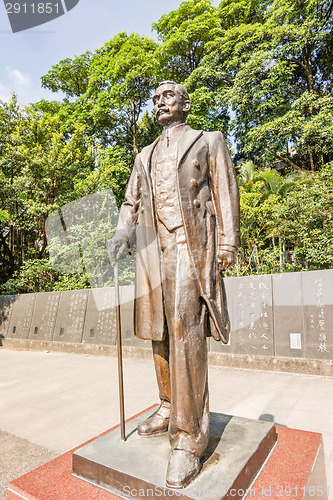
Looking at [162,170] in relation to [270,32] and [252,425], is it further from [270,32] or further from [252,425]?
[270,32]

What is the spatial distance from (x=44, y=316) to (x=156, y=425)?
7526mm

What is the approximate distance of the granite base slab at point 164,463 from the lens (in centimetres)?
159

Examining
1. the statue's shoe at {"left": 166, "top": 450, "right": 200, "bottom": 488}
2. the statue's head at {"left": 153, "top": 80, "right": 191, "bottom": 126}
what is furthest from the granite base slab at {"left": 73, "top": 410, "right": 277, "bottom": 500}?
the statue's head at {"left": 153, "top": 80, "right": 191, "bottom": 126}

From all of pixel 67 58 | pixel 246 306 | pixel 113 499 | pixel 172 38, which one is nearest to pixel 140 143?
pixel 172 38

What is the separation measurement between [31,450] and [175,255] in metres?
2.47

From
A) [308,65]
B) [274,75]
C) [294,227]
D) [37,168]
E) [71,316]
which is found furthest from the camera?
[308,65]

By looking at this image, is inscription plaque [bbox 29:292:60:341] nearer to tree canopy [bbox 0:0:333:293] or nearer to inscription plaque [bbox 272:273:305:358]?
tree canopy [bbox 0:0:333:293]

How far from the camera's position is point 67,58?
16.8 metres

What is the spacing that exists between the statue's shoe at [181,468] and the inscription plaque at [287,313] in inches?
159

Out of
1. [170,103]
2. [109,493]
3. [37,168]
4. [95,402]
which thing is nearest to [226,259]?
[170,103]

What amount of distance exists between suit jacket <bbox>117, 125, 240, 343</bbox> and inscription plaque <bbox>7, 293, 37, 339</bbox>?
818 centimetres

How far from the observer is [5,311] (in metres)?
10.1

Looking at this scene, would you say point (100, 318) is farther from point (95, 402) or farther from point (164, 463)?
point (164, 463)

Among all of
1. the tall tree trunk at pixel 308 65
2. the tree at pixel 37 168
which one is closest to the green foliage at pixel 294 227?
the tree at pixel 37 168
